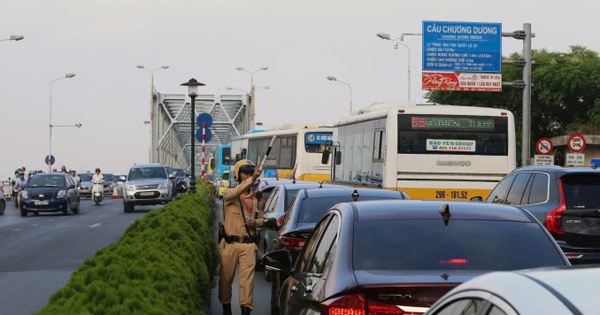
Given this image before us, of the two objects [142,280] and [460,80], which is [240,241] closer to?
[142,280]

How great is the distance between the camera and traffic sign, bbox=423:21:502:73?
39500 mm

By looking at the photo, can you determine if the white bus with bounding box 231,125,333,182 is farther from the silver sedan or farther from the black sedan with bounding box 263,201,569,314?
the silver sedan

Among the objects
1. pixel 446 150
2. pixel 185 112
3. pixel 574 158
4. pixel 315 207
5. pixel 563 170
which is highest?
pixel 185 112

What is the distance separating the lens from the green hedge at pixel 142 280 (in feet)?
22.0

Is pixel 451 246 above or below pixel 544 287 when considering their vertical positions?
below

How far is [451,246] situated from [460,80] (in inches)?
1337

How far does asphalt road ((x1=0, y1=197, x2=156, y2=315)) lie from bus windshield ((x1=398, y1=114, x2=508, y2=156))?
6946 millimetres

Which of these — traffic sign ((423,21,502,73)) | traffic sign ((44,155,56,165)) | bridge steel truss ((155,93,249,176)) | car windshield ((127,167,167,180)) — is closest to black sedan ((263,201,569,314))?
traffic sign ((423,21,502,73))

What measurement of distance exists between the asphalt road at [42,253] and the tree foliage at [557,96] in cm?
2548

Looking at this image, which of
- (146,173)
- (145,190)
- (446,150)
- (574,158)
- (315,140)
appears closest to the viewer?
(446,150)

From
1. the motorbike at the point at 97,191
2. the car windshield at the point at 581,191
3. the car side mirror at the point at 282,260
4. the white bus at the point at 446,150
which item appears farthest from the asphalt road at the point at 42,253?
the motorbike at the point at 97,191

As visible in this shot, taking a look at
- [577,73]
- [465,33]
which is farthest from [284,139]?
[577,73]

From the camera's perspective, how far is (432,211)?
22.7 feet

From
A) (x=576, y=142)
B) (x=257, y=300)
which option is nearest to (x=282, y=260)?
(x=257, y=300)
